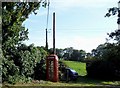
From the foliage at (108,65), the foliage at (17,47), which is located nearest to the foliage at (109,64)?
the foliage at (108,65)

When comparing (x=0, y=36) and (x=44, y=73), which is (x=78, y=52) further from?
(x=0, y=36)

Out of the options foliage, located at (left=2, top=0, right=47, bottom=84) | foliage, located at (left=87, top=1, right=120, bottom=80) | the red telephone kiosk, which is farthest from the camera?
foliage, located at (left=87, top=1, right=120, bottom=80)

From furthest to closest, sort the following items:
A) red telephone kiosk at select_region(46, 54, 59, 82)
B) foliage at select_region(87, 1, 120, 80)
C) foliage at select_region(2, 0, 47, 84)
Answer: foliage at select_region(87, 1, 120, 80) → red telephone kiosk at select_region(46, 54, 59, 82) → foliage at select_region(2, 0, 47, 84)

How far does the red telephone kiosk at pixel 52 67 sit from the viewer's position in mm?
31047

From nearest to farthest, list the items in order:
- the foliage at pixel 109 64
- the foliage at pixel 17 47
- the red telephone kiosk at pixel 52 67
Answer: the foliage at pixel 17 47
the red telephone kiosk at pixel 52 67
the foliage at pixel 109 64

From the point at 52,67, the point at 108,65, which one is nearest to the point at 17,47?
the point at 52,67

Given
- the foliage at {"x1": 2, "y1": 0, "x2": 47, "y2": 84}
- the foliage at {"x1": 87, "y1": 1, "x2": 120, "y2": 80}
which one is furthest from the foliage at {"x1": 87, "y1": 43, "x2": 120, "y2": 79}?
the foliage at {"x1": 2, "y1": 0, "x2": 47, "y2": 84}

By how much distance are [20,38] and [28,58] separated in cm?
226

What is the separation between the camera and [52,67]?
3158 centimetres

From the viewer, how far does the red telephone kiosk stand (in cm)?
3105

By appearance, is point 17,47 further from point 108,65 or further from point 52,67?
point 108,65

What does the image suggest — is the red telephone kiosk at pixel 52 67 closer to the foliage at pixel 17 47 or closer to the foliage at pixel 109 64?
the foliage at pixel 17 47

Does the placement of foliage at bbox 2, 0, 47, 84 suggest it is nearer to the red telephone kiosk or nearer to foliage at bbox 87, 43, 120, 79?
the red telephone kiosk

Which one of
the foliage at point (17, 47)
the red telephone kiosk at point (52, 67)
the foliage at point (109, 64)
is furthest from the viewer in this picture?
the foliage at point (109, 64)
